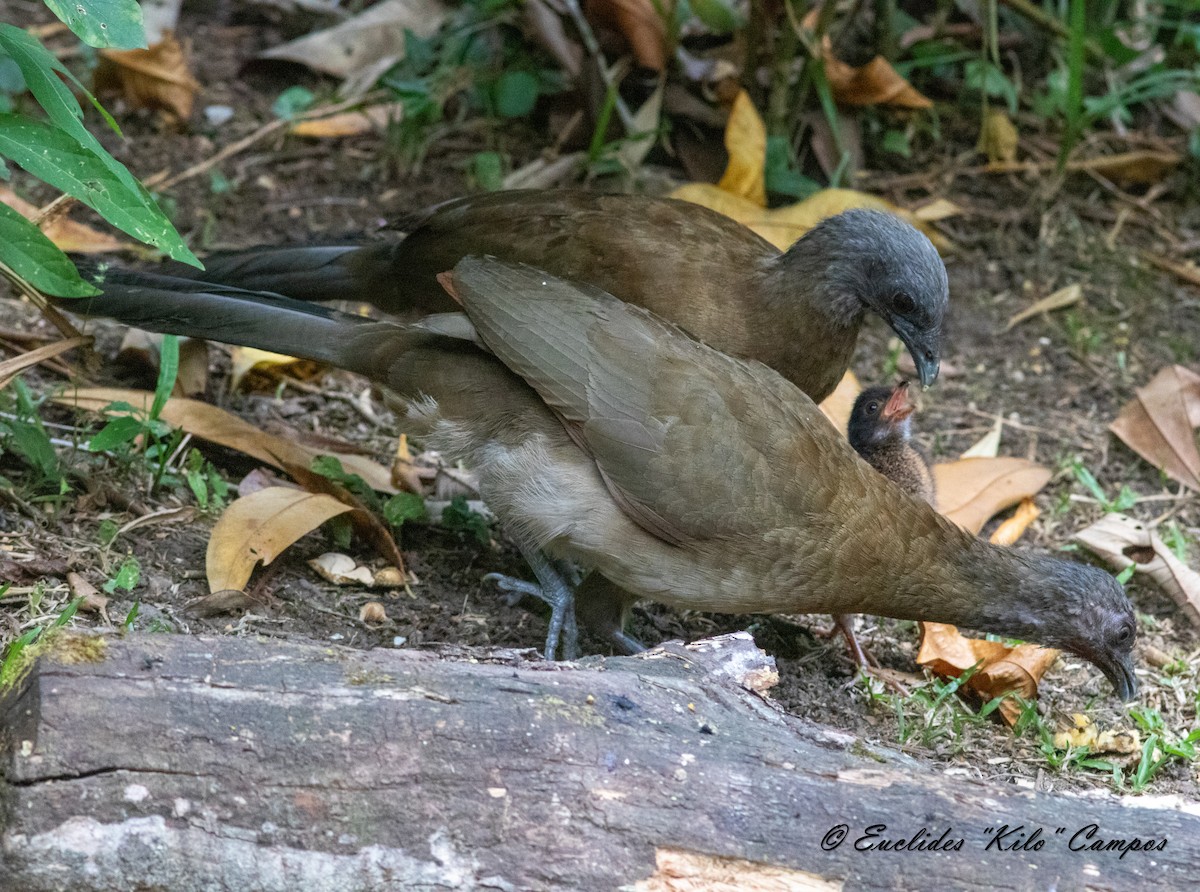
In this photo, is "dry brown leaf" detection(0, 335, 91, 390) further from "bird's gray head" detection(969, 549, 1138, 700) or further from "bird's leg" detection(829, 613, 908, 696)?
"bird's gray head" detection(969, 549, 1138, 700)

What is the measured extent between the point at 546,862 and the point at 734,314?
6.93 feet

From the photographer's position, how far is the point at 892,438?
425cm

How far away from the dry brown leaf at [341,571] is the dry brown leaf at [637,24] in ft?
9.44

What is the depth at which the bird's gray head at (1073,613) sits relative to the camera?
365 cm

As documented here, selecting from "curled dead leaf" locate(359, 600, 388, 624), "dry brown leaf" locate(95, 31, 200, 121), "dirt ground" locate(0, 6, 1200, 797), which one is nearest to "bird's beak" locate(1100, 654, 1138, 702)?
"dirt ground" locate(0, 6, 1200, 797)

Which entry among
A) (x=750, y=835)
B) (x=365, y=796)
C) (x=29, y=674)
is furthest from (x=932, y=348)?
(x=29, y=674)

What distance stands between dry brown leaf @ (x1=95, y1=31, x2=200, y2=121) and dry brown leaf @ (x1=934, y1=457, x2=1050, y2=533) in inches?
146

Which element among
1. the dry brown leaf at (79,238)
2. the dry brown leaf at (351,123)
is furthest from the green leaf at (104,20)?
the dry brown leaf at (351,123)

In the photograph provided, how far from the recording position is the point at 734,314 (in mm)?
4008

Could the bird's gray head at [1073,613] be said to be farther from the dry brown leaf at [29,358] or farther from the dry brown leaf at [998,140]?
the dry brown leaf at [998,140]

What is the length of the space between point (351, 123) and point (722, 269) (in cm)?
279

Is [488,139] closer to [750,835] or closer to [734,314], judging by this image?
[734,314]

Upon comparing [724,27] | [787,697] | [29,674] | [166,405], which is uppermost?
[724,27]

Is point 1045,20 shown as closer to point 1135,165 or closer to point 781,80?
point 1135,165
